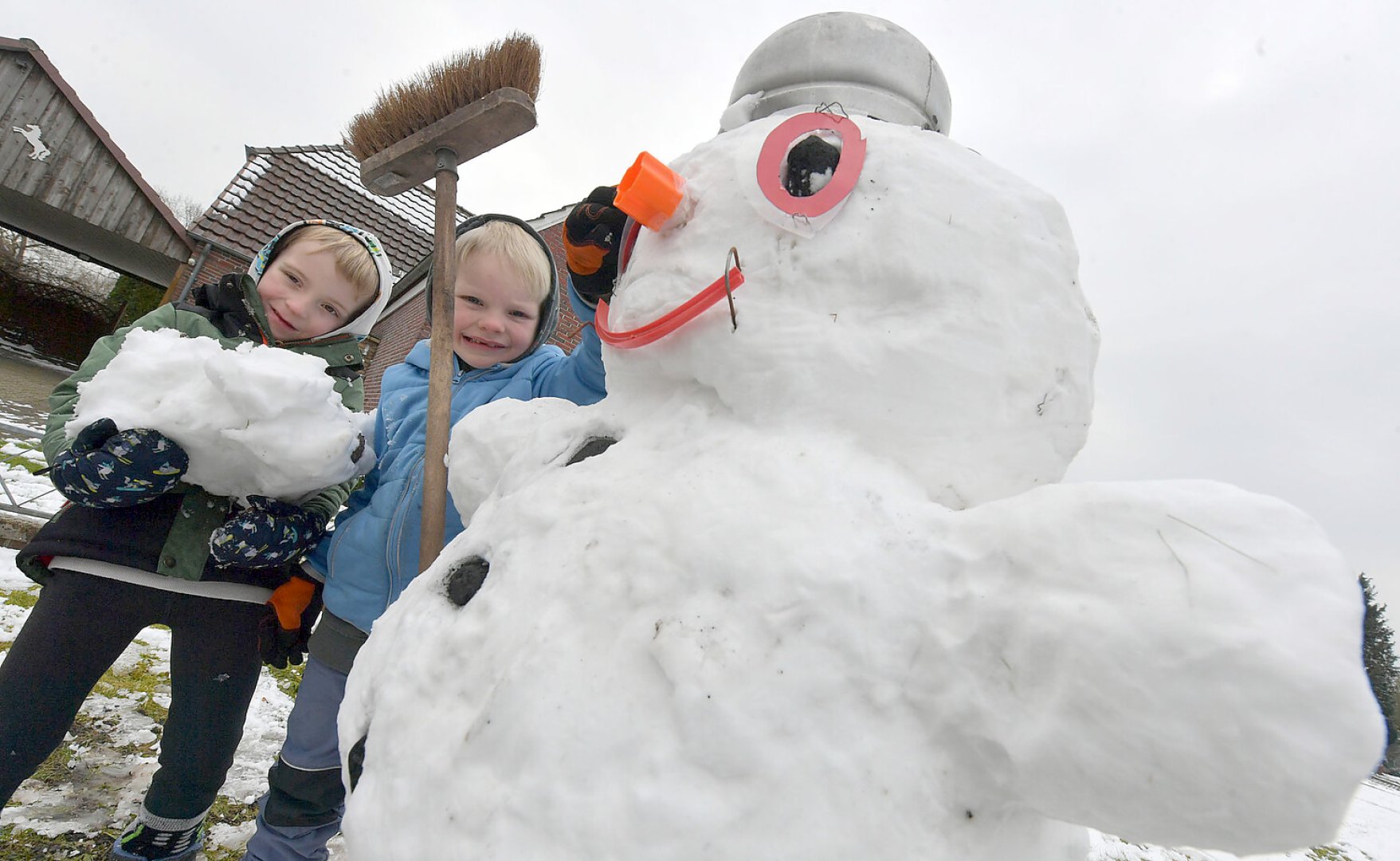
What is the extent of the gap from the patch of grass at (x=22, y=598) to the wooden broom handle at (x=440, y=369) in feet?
9.79

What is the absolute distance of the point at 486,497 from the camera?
1.21 m

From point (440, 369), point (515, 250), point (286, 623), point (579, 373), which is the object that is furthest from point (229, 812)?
point (515, 250)

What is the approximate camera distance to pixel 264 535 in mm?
1583

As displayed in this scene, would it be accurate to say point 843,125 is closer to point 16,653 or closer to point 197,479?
point 197,479

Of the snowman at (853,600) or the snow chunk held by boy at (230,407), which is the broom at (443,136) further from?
the snowman at (853,600)

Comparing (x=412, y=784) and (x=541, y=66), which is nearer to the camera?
(x=412, y=784)

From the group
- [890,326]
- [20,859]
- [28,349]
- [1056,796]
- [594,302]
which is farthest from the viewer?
[28,349]

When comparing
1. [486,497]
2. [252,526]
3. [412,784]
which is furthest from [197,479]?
[412,784]

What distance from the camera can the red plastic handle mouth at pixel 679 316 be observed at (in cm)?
92

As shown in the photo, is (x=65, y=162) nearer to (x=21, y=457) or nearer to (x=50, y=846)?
(x=21, y=457)

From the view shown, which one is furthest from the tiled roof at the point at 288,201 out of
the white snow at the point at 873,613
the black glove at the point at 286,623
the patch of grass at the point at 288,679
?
the white snow at the point at 873,613

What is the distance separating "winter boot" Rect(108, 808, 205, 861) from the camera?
1.76 m

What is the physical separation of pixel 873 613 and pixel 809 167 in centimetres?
62

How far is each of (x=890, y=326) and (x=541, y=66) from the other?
1.24 metres
